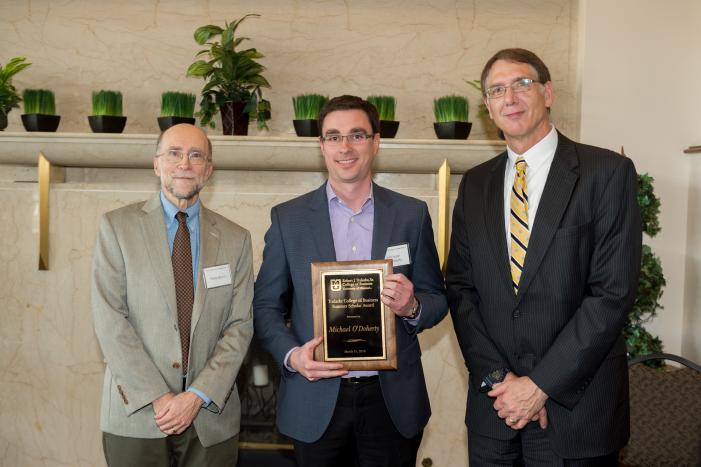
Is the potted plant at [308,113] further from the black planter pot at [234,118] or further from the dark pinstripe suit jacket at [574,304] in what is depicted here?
the dark pinstripe suit jacket at [574,304]

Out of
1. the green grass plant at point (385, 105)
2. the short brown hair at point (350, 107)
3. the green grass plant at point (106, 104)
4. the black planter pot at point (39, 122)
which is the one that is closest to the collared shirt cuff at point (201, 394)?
the short brown hair at point (350, 107)

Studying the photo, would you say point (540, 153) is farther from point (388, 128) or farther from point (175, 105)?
point (175, 105)

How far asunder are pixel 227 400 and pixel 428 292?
776 millimetres

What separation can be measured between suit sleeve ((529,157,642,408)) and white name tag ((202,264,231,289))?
1043mm

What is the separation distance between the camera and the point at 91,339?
13.1ft

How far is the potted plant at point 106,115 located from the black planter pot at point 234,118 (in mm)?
605

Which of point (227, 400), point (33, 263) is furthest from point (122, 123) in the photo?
point (227, 400)

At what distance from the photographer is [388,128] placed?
3855mm

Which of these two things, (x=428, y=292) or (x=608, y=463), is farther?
(x=428, y=292)

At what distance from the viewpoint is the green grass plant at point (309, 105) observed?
3.81 meters

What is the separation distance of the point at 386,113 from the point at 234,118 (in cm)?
86

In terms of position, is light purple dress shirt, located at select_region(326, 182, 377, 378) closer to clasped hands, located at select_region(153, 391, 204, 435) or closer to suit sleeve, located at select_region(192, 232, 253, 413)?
suit sleeve, located at select_region(192, 232, 253, 413)

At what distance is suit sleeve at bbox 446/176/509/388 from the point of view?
2.06 m

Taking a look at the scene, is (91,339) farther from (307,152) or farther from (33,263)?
(307,152)
